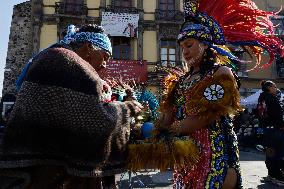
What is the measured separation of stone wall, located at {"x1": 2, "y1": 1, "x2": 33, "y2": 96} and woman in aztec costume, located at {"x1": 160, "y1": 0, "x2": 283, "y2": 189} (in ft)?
67.5

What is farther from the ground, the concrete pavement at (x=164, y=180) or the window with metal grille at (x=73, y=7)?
the window with metal grille at (x=73, y=7)

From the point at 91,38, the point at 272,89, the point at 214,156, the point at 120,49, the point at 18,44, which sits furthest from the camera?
the point at 18,44

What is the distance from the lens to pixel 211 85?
7.00ft

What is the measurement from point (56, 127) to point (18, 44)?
75.9 feet

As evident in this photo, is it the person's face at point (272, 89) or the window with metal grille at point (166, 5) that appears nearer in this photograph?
the person's face at point (272, 89)

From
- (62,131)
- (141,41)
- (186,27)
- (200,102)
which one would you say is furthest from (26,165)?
(141,41)

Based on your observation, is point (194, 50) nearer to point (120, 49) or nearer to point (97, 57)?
point (97, 57)

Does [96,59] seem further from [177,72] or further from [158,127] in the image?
[177,72]

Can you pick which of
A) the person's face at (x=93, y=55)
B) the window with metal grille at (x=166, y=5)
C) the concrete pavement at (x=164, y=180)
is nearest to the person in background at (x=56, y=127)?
the person's face at (x=93, y=55)

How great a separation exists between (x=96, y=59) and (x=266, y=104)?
4522mm

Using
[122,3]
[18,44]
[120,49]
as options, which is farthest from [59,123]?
[18,44]

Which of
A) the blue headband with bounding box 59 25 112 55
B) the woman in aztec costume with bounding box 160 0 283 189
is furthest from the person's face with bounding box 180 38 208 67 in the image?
the blue headband with bounding box 59 25 112 55

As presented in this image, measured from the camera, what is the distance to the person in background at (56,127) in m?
1.57

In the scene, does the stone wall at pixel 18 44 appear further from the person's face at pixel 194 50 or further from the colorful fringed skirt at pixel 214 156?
the colorful fringed skirt at pixel 214 156
